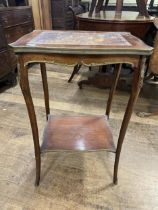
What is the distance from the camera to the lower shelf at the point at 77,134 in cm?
110

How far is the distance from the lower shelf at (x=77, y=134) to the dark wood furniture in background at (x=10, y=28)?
1.19m

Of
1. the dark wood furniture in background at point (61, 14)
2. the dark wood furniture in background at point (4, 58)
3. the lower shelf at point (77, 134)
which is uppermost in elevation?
the dark wood furniture in background at point (61, 14)

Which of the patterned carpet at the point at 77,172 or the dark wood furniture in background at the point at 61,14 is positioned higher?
the dark wood furniture in background at the point at 61,14

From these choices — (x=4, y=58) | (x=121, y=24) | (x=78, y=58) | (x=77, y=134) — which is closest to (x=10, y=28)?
(x=4, y=58)

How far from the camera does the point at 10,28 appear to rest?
7.27 feet

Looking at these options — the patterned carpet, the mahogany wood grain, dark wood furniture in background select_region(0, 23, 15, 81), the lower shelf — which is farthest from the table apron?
dark wood furniture in background select_region(0, 23, 15, 81)

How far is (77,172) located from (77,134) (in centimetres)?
25

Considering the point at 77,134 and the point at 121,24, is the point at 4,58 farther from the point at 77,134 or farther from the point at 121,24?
the point at 77,134

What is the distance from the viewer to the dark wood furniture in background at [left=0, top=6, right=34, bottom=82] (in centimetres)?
211

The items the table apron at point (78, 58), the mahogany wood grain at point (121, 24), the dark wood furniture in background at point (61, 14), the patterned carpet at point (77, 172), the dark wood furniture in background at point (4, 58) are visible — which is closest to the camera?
the table apron at point (78, 58)

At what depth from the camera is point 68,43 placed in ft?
2.65

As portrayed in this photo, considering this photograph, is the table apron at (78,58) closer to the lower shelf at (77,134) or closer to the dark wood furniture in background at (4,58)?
the lower shelf at (77,134)

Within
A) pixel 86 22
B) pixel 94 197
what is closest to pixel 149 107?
pixel 86 22

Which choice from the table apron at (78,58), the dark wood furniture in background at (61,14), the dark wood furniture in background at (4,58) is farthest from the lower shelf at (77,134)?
the dark wood furniture in background at (61,14)
